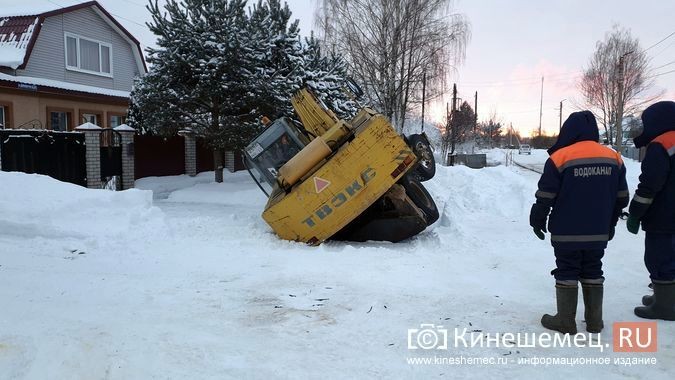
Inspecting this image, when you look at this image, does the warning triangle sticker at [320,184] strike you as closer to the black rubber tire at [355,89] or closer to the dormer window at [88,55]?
the black rubber tire at [355,89]

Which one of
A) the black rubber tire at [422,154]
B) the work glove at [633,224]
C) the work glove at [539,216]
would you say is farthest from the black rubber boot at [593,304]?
the black rubber tire at [422,154]

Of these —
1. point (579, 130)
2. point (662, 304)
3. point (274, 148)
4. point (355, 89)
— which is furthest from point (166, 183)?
point (662, 304)

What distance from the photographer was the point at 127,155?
14.5 m

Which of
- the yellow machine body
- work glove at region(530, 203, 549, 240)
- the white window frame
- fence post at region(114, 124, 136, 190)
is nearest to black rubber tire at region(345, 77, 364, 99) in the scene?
the yellow machine body

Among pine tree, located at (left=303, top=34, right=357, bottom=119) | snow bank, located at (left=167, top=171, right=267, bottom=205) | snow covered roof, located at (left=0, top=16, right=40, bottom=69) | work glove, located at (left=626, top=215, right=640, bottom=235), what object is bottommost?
snow bank, located at (left=167, top=171, right=267, bottom=205)

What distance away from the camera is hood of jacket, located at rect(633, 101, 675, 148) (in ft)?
13.9

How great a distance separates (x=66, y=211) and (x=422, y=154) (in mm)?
5438

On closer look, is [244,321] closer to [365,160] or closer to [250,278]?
[250,278]

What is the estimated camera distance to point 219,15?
42.8 ft

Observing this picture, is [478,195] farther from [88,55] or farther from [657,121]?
[88,55]

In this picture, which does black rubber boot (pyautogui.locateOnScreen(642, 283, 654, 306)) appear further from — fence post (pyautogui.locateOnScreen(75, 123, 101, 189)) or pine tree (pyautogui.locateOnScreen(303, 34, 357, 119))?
fence post (pyautogui.locateOnScreen(75, 123, 101, 189))

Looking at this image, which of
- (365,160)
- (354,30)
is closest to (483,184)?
(365,160)

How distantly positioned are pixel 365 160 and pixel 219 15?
319 inches

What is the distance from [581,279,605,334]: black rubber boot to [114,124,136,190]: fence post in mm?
13297
